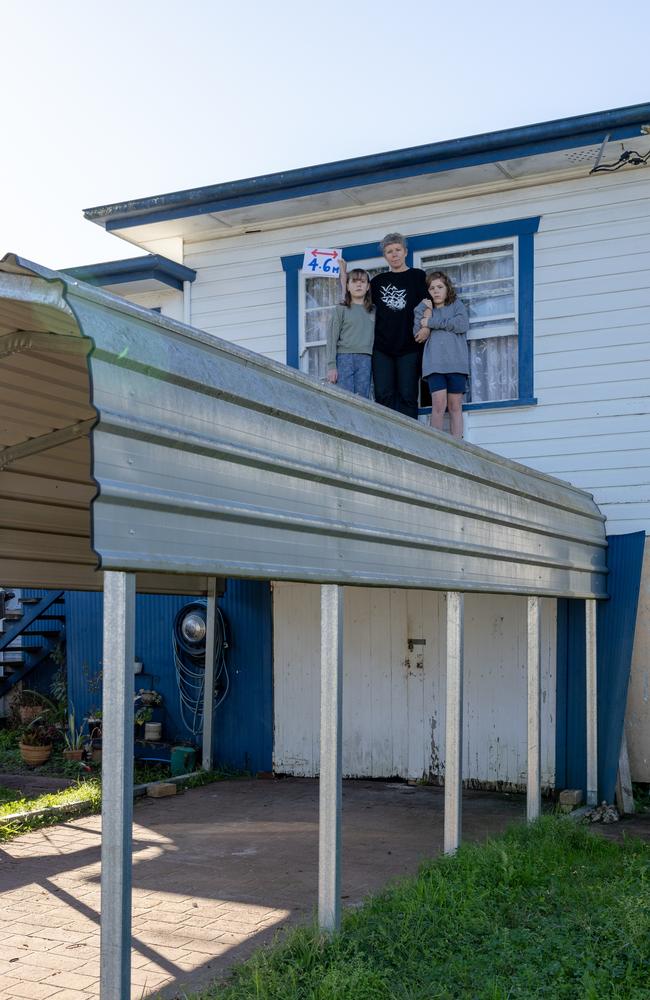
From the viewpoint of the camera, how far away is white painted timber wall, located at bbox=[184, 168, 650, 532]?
9.47 meters

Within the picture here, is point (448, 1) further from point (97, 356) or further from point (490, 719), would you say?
point (97, 356)

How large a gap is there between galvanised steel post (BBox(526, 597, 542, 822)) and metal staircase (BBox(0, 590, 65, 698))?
783cm

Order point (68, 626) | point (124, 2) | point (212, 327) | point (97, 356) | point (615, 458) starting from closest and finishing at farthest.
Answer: point (97, 356) → point (124, 2) → point (615, 458) → point (212, 327) → point (68, 626)

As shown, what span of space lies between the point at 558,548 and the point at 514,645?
2.27 meters

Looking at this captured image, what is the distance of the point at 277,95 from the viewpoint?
1072cm

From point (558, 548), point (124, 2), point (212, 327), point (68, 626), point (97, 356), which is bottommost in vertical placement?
point (68, 626)

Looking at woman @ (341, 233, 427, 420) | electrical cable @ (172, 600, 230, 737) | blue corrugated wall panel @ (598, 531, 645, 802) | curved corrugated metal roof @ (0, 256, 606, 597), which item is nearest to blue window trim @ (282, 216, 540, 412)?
woman @ (341, 233, 427, 420)

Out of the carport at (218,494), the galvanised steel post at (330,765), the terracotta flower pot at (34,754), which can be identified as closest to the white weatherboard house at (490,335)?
the carport at (218,494)

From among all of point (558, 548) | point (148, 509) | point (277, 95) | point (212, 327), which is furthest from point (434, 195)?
point (148, 509)

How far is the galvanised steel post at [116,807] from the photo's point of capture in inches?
125

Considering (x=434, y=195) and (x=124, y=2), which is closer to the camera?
(x=124, y=2)

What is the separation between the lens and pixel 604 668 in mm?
9234

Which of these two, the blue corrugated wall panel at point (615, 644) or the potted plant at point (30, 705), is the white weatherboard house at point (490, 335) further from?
the potted plant at point (30, 705)

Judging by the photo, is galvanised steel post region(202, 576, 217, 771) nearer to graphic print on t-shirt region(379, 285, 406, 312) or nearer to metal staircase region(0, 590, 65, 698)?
graphic print on t-shirt region(379, 285, 406, 312)
